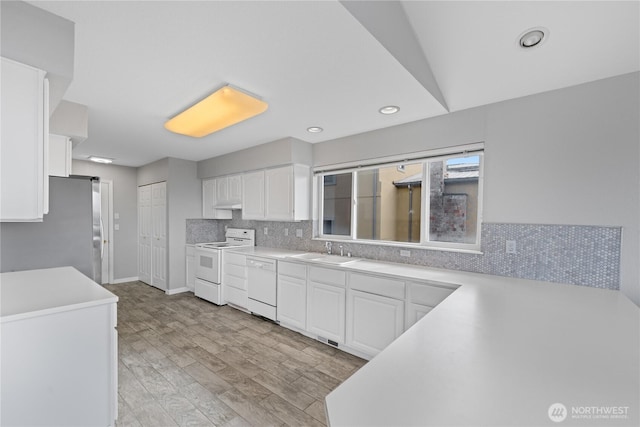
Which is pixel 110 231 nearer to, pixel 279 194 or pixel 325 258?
pixel 279 194

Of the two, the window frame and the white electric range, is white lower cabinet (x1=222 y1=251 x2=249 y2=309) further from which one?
the window frame

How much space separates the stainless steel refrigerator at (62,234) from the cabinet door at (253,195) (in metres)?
1.79

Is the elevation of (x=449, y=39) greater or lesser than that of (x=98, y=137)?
greater

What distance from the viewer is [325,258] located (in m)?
3.19

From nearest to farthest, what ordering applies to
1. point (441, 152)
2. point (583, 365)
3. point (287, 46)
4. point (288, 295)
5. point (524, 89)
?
point (583, 365)
point (287, 46)
point (524, 89)
point (441, 152)
point (288, 295)

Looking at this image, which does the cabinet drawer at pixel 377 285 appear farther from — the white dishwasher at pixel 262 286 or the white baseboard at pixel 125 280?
the white baseboard at pixel 125 280

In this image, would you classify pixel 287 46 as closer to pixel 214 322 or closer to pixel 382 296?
pixel 382 296

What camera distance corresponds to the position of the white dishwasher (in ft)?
10.8

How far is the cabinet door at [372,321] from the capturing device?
7.54 feet

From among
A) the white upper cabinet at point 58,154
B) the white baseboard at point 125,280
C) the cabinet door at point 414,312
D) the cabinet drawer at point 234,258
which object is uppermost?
the white upper cabinet at point 58,154

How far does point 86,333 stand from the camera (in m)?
1.50

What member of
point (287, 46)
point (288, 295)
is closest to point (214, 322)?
point (288, 295)

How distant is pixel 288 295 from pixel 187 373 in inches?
47.0

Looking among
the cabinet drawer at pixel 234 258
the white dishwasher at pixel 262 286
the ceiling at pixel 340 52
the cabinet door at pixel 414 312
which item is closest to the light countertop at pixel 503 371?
the cabinet door at pixel 414 312
